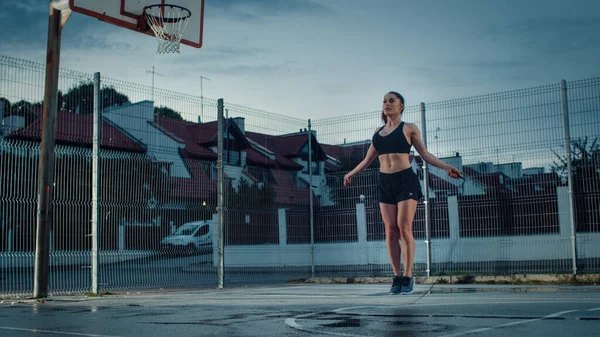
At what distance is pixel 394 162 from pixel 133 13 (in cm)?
555

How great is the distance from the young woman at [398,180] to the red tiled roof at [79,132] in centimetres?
589

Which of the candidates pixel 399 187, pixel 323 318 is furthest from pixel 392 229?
pixel 323 318

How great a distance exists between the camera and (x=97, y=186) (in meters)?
11.7

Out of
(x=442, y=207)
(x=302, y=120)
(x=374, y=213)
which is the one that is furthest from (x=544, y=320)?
(x=302, y=120)

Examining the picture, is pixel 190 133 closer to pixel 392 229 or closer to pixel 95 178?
pixel 95 178

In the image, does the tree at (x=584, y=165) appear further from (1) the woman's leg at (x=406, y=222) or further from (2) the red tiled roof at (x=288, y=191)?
(2) the red tiled roof at (x=288, y=191)

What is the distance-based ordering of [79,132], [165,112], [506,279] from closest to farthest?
[79,132], [506,279], [165,112]

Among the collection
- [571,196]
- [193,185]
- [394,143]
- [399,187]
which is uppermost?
[193,185]

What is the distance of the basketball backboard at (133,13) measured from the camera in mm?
10383

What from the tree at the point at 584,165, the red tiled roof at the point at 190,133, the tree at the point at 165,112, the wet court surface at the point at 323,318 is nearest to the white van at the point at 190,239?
the red tiled roof at the point at 190,133

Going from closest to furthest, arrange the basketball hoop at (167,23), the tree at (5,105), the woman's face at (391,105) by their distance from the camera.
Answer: the woman's face at (391,105), the tree at (5,105), the basketball hoop at (167,23)

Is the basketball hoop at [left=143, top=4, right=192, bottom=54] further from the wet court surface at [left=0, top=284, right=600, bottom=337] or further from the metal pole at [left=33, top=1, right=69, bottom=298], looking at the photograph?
the wet court surface at [left=0, top=284, right=600, bottom=337]

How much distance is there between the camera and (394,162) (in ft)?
25.3

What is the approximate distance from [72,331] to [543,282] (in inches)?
343
